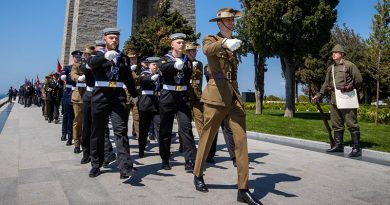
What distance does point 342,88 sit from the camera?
725cm

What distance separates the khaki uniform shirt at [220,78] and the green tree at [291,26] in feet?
48.9

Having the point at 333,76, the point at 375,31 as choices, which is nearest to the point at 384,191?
the point at 333,76

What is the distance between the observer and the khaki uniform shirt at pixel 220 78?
13.9 feet

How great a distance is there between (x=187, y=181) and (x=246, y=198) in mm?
1235

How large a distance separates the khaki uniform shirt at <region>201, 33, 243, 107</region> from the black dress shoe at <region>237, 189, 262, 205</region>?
978 mm

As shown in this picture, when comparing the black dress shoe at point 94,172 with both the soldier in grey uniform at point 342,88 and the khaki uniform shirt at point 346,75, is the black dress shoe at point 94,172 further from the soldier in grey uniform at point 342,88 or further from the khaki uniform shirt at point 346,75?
the khaki uniform shirt at point 346,75

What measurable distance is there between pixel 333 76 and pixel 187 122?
Answer: 3510 mm

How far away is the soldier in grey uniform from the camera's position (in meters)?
7.18

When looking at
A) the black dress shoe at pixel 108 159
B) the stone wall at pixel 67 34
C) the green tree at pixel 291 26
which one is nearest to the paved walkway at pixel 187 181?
the black dress shoe at pixel 108 159

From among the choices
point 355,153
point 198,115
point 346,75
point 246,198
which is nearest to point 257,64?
point 346,75

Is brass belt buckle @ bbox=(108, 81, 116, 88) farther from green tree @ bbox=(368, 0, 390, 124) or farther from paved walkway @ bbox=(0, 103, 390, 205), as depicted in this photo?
green tree @ bbox=(368, 0, 390, 124)

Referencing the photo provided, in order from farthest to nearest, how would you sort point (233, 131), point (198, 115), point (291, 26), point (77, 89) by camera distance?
point (291, 26)
point (77, 89)
point (198, 115)
point (233, 131)

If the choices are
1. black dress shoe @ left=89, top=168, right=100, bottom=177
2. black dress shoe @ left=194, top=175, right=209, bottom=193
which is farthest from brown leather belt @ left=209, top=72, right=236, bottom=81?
black dress shoe @ left=89, top=168, right=100, bottom=177

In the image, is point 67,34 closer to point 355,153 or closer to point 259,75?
point 259,75
